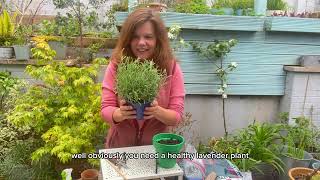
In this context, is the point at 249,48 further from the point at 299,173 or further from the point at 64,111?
the point at 64,111

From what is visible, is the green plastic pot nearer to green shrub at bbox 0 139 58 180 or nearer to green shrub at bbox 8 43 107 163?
green shrub at bbox 8 43 107 163

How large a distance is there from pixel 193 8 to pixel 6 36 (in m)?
2.44

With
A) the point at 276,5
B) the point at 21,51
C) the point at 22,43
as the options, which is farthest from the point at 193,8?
the point at 22,43

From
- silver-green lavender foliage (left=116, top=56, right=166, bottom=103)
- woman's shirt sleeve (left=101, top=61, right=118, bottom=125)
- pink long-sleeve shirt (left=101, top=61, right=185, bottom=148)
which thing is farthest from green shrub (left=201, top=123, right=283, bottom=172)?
silver-green lavender foliage (left=116, top=56, right=166, bottom=103)

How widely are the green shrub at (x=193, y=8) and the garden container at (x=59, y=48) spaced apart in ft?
5.23

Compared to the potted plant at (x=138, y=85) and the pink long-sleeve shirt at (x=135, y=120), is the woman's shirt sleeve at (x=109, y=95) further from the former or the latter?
the potted plant at (x=138, y=85)

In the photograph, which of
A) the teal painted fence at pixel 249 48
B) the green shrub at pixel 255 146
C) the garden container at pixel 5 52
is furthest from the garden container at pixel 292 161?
the garden container at pixel 5 52

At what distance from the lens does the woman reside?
5.39 ft

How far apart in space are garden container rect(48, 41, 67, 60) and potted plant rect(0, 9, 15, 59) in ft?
1.60

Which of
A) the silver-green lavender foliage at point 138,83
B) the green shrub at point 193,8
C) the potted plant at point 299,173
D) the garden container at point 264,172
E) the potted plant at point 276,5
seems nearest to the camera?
the silver-green lavender foliage at point 138,83

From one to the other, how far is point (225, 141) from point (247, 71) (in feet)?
2.63

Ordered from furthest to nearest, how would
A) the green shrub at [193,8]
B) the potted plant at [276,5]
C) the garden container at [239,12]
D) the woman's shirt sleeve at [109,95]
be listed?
the potted plant at [276,5] → the garden container at [239,12] → the green shrub at [193,8] → the woman's shirt sleeve at [109,95]

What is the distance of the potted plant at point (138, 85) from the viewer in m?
1.32

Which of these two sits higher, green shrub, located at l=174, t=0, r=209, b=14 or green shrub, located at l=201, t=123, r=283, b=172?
green shrub, located at l=174, t=0, r=209, b=14
